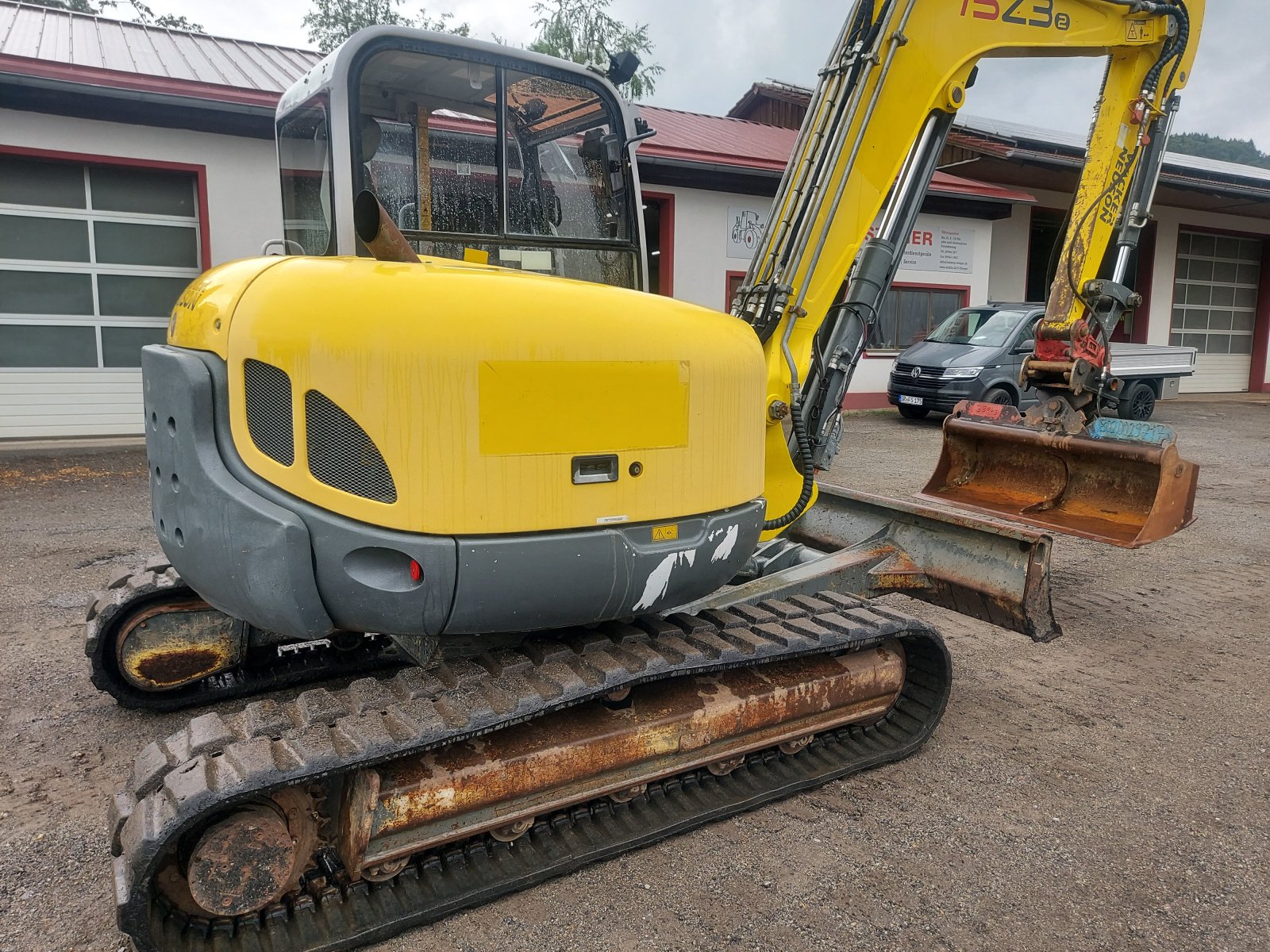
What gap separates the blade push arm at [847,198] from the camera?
347 cm

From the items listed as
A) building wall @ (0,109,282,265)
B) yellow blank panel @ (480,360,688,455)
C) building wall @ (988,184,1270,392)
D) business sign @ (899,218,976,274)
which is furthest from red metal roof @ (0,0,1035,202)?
yellow blank panel @ (480,360,688,455)

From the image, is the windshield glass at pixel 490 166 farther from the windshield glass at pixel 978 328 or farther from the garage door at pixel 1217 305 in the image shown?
the garage door at pixel 1217 305

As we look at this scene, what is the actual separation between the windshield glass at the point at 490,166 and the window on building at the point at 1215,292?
67.4 feet

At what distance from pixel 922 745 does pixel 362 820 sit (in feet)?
6.83

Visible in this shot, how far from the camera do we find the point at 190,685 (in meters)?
3.62

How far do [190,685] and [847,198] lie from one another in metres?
3.18

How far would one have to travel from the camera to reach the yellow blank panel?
2289 millimetres

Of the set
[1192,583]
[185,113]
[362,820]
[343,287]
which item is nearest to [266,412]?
[343,287]

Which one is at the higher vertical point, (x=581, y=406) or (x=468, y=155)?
(x=468, y=155)

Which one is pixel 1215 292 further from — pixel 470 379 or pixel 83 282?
pixel 470 379

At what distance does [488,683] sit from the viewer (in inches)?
99.3

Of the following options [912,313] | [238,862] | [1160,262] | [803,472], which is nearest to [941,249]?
[912,313]

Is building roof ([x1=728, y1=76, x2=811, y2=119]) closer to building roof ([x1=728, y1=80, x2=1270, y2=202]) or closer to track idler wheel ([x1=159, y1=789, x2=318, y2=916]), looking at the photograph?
building roof ([x1=728, y1=80, x2=1270, y2=202])

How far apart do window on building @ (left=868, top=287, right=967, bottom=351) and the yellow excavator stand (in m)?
11.5
